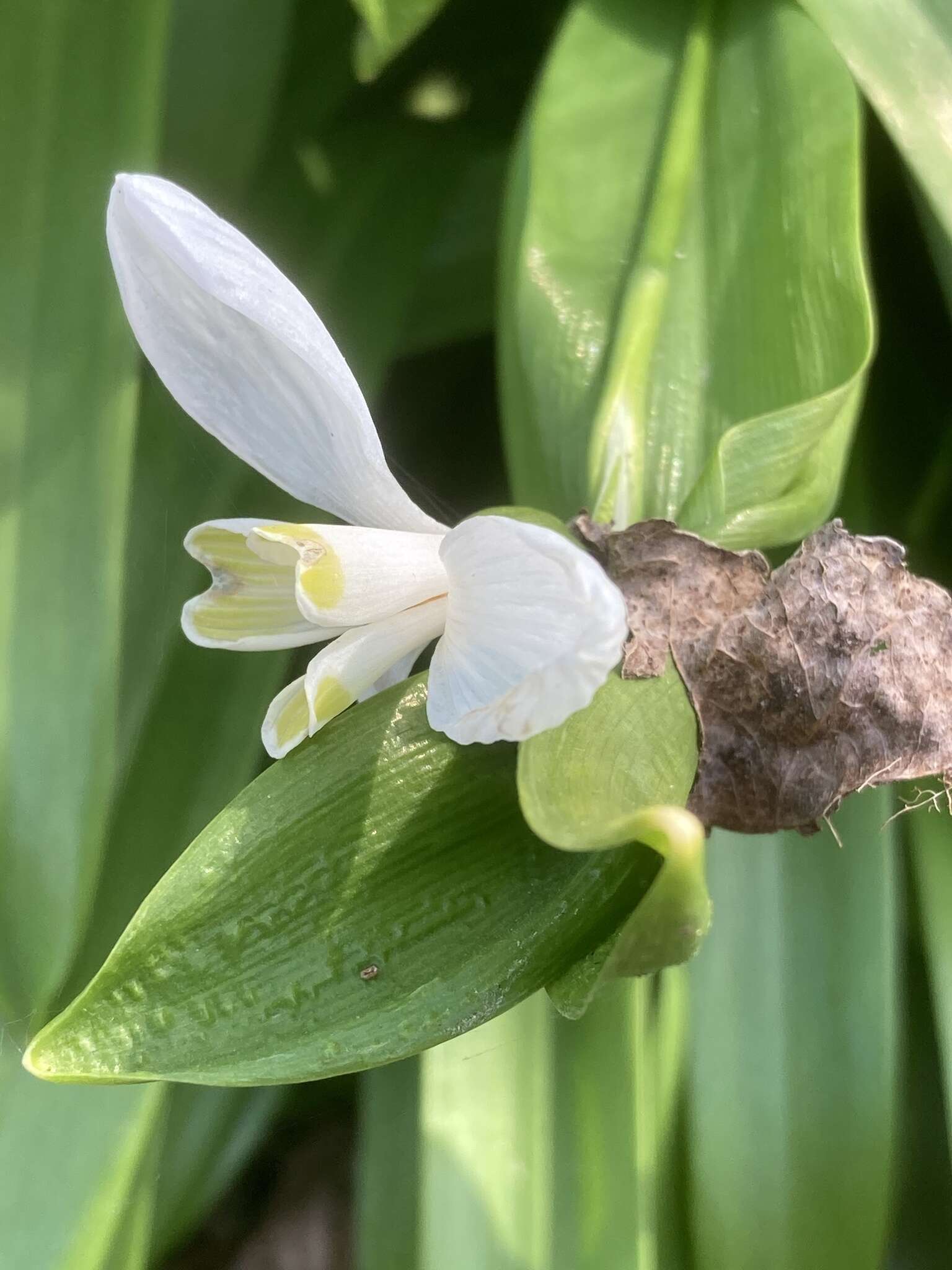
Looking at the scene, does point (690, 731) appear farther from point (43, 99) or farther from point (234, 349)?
point (43, 99)

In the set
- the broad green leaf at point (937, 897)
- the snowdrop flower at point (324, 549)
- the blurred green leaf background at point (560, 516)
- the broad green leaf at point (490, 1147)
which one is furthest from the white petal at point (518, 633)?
the broad green leaf at point (937, 897)

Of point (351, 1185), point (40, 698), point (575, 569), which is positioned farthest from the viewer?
point (351, 1185)

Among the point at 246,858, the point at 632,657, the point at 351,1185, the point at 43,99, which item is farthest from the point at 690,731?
the point at 351,1185

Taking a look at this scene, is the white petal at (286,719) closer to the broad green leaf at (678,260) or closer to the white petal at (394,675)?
the white petal at (394,675)

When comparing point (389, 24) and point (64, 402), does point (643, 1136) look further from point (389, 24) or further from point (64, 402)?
point (389, 24)

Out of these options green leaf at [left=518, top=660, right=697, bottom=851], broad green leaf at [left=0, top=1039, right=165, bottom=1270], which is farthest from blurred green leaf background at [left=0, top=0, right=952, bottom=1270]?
green leaf at [left=518, top=660, right=697, bottom=851]

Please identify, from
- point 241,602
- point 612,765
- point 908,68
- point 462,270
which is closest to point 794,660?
point 612,765

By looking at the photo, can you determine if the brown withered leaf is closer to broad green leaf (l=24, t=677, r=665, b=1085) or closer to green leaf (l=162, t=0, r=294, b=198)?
broad green leaf (l=24, t=677, r=665, b=1085)
